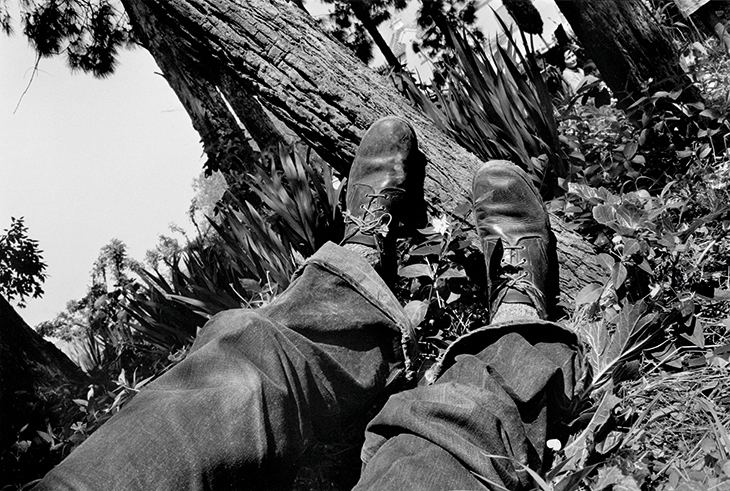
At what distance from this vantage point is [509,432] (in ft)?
3.84

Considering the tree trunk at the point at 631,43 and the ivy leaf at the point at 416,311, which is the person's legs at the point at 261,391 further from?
the tree trunk at the point at 631,43

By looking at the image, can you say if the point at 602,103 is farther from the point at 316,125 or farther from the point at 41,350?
the point at 41,350

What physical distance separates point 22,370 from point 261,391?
154 centimetres

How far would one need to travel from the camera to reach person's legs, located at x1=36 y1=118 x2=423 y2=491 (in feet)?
3.45

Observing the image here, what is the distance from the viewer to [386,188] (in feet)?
6.21

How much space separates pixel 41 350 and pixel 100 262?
1.57 metres

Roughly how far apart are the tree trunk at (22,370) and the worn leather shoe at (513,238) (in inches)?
64.4

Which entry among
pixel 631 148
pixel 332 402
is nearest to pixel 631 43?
pixel 631 148

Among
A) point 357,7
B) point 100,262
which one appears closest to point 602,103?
point 100,262

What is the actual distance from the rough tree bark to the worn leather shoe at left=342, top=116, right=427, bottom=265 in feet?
0.19

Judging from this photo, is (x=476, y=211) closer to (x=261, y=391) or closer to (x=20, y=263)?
(x=261, y=391)

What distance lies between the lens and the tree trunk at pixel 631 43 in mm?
2113

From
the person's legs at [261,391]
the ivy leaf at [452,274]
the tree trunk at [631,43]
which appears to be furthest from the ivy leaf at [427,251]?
the tree trunk at [631,43]

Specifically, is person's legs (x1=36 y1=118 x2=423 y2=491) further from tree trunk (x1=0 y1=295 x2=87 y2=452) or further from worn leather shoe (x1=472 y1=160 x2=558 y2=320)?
tree trunk (x1=0 y1=295 x2=87 y2=452)
